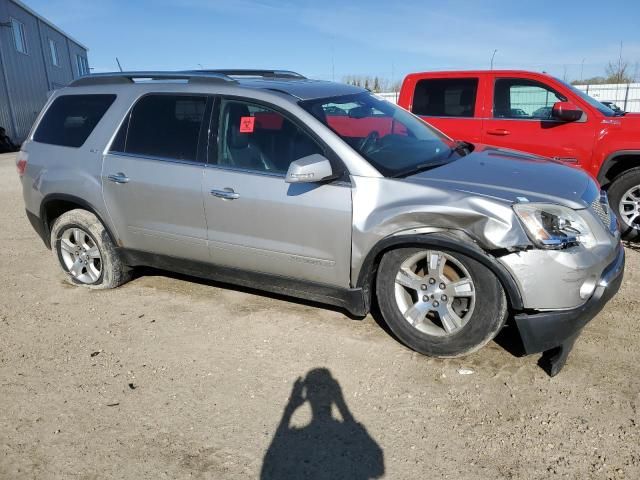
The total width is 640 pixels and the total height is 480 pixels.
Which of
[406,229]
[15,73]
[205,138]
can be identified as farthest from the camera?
[15,73]

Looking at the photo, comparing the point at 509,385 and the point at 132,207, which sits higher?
the point at 132,207

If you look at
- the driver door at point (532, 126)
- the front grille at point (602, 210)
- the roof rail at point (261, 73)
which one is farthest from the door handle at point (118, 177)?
the driver door at point (532, 126)

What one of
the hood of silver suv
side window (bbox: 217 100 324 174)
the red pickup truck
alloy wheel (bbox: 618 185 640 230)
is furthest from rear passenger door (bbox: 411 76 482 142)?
side window (bbox: 217 100 324 174)

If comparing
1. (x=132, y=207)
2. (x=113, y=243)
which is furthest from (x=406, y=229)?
(x=113, y=243)

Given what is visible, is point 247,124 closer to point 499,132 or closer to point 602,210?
point 602,210

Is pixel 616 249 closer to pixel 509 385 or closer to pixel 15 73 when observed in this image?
pixel 509 385

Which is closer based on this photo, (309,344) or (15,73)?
(309,344)

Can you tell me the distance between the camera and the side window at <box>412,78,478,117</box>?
686cm

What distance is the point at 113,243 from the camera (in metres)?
4.64

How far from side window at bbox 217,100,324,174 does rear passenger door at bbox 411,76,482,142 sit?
3.65 metres

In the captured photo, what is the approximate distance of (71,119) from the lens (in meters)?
4.74

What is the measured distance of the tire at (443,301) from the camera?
3.13 metres

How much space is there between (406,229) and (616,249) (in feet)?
4.24

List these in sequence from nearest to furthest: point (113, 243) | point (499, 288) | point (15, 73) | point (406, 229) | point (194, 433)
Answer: point (194, 433), point (499, 288), point (406, 229), point (113, 243), point (15, 73)
